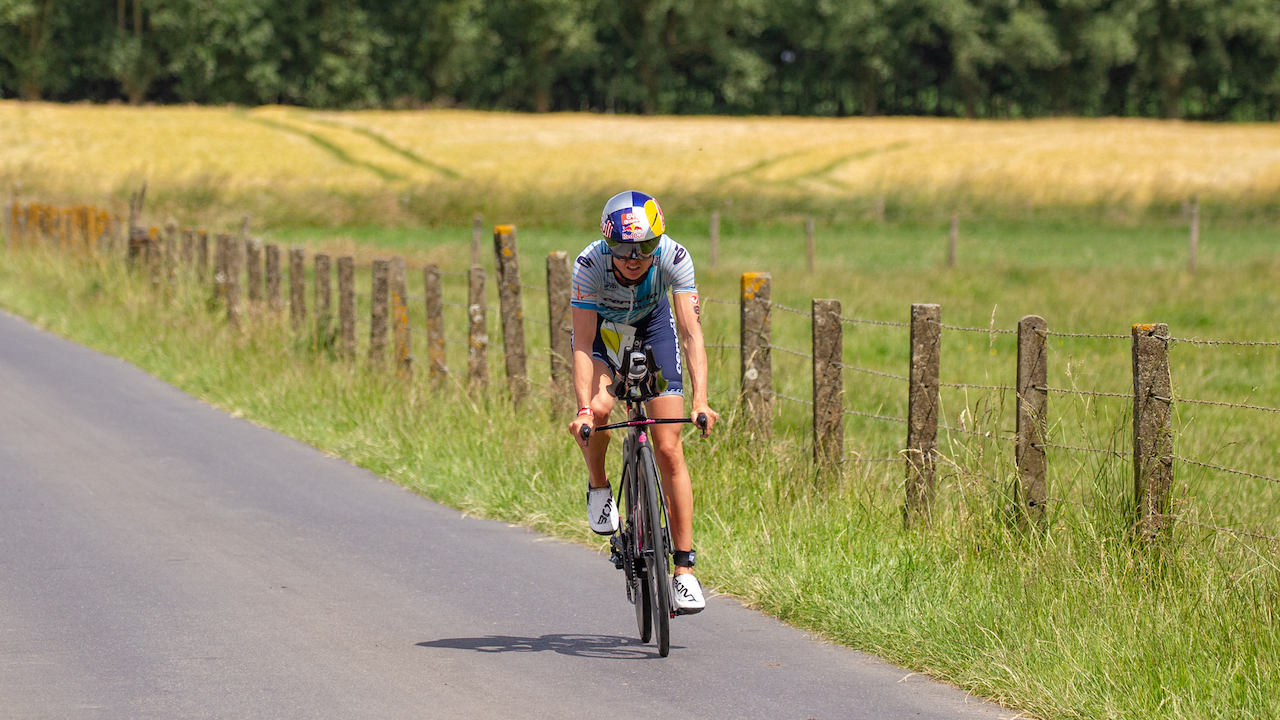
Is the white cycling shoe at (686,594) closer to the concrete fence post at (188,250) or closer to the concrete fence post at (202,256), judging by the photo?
the concrete fence post at (202,256)

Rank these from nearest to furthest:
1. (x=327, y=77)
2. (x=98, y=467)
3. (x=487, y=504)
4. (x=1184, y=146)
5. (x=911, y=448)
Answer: (x=911, y=448), (x=487, y=504), (x=98, y=467), (x=1184, y=146), (x=327, y=77)

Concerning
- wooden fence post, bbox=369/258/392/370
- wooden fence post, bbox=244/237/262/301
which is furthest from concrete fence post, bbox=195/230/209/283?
wooden fence post, bbox=369/258/392/370

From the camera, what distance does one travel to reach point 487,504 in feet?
30.5

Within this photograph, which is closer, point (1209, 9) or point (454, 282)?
point (454, 282)

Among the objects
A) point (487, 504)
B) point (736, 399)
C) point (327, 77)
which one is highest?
point (327, 77)

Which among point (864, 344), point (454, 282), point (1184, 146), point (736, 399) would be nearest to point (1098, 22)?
point (1184, 146)

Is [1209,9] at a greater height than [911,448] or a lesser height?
greater

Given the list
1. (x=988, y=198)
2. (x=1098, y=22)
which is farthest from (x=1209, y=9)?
(x=988, y=198)

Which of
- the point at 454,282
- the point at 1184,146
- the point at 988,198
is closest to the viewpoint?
the point at 454,282

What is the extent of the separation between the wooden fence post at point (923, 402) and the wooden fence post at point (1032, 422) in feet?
2.21

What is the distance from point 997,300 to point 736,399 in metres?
13.7

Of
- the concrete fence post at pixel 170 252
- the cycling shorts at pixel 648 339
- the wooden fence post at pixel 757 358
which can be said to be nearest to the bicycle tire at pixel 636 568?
the cycling shorts at pixel 648 339

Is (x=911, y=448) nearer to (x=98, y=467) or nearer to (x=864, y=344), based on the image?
(x=98, y=467)

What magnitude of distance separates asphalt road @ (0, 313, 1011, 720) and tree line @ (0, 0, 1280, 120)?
7738 cm
